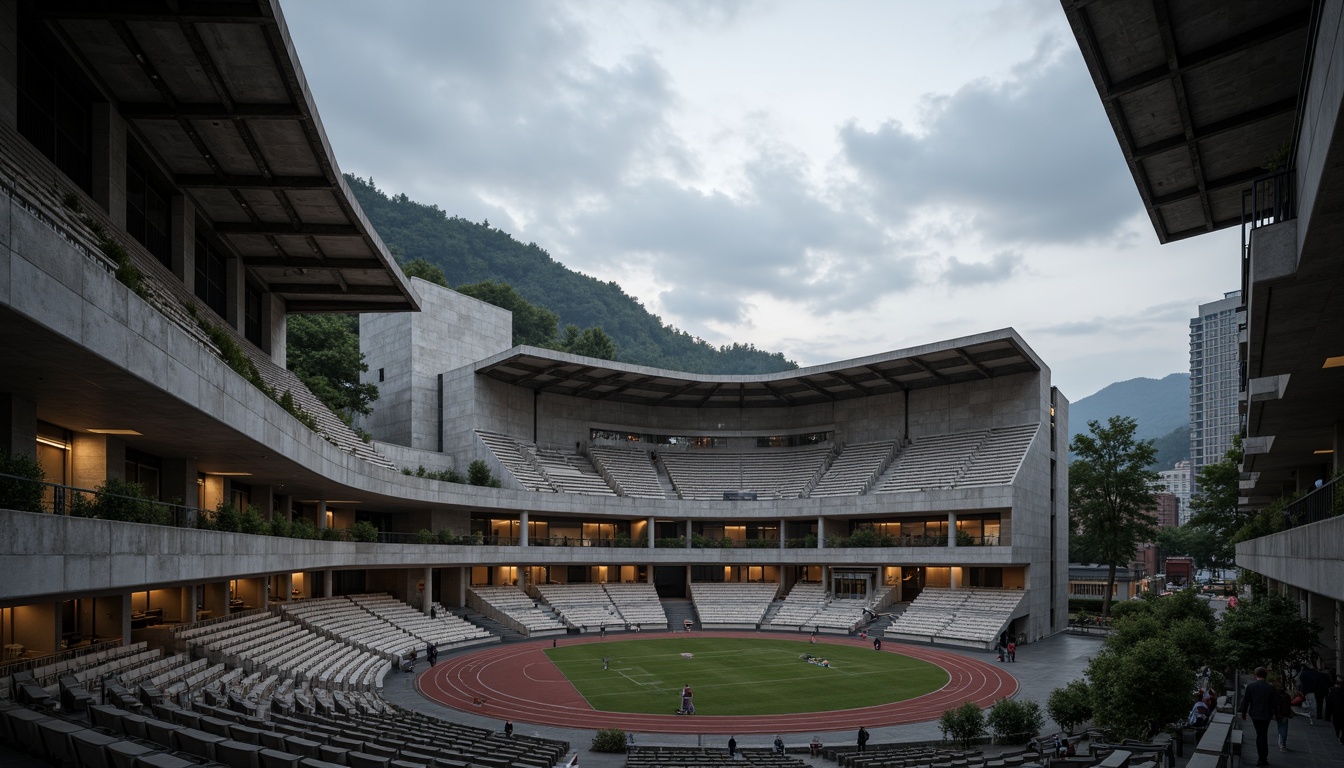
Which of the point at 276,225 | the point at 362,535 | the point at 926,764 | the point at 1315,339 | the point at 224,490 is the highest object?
the point at 276,225

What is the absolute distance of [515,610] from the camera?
201ft

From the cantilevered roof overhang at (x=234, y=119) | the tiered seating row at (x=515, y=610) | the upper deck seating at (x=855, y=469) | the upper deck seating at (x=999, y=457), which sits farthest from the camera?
the upper deck seating at (x=855, y=469)

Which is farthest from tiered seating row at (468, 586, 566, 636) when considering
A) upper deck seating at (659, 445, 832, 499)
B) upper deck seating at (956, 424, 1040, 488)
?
upper deck seating at (956, 424, 1040, 488)

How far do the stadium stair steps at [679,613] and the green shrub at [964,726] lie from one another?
35065 mm

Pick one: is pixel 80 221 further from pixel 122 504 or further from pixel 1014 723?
pixel 1014 723

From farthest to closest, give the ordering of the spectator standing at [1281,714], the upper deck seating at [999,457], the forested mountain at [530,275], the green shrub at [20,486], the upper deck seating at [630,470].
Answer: the forested mountain at [530,275] → the upper deck seating at [630,470] → the upper deck seating at [999,457] → the spectator standing at [1281,714] → the green shrub at [20,486]

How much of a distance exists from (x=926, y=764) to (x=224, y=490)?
1189 inches

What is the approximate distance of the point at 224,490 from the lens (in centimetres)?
3669

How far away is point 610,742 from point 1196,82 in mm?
26033

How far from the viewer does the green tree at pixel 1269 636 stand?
2589 centimetres

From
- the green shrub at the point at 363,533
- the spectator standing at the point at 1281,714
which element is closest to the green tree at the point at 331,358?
the green shrub at the point at 363,533

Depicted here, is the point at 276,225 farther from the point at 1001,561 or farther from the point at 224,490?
the point at 1001,561

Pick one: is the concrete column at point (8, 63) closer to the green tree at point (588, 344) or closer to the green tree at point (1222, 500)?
the green tree at point (1222, 500)

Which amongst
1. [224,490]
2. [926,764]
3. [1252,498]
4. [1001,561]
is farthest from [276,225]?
[1252,498]
